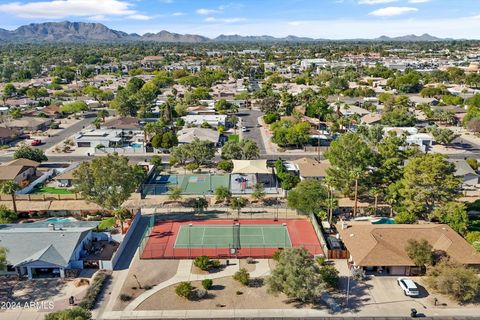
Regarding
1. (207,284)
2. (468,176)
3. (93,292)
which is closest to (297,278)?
(207,284)

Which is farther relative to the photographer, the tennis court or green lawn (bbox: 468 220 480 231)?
the tennis court

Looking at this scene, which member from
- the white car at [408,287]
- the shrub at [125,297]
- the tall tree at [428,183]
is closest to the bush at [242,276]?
the shrub at [125,297]

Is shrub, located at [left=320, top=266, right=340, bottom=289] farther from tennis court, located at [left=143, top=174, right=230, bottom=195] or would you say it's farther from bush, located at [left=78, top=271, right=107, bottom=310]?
tennis court, located at [left=143, top=174, right=230, bottom=195]

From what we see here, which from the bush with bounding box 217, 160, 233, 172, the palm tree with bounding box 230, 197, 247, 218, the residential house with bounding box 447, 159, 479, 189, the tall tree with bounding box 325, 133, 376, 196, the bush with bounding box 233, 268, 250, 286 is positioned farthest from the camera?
the bush with bounding box 217, 160, 233, 172

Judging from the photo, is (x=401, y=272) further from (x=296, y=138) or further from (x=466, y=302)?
(x=296, y=138)

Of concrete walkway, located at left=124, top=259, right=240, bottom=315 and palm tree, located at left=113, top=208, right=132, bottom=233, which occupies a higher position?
palm tree, located at left=113, top=208, right=132, bottom=233

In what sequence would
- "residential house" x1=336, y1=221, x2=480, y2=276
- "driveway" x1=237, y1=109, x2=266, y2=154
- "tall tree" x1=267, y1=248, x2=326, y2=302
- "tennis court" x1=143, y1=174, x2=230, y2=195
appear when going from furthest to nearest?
"driveway" x1=237, y1=109, x2=266, y2=154, "tennis court" x1=143, y1=174, x2=230, y2=195, "residential house" x1=336, y1=221, x2=480, y2=276, "tall tree" x1=267, y1=248, x2=326, y2=302

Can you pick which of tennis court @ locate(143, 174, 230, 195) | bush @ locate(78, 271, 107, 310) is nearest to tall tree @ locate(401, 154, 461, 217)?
tennis court @ locate(143, 174, 230, 195)
